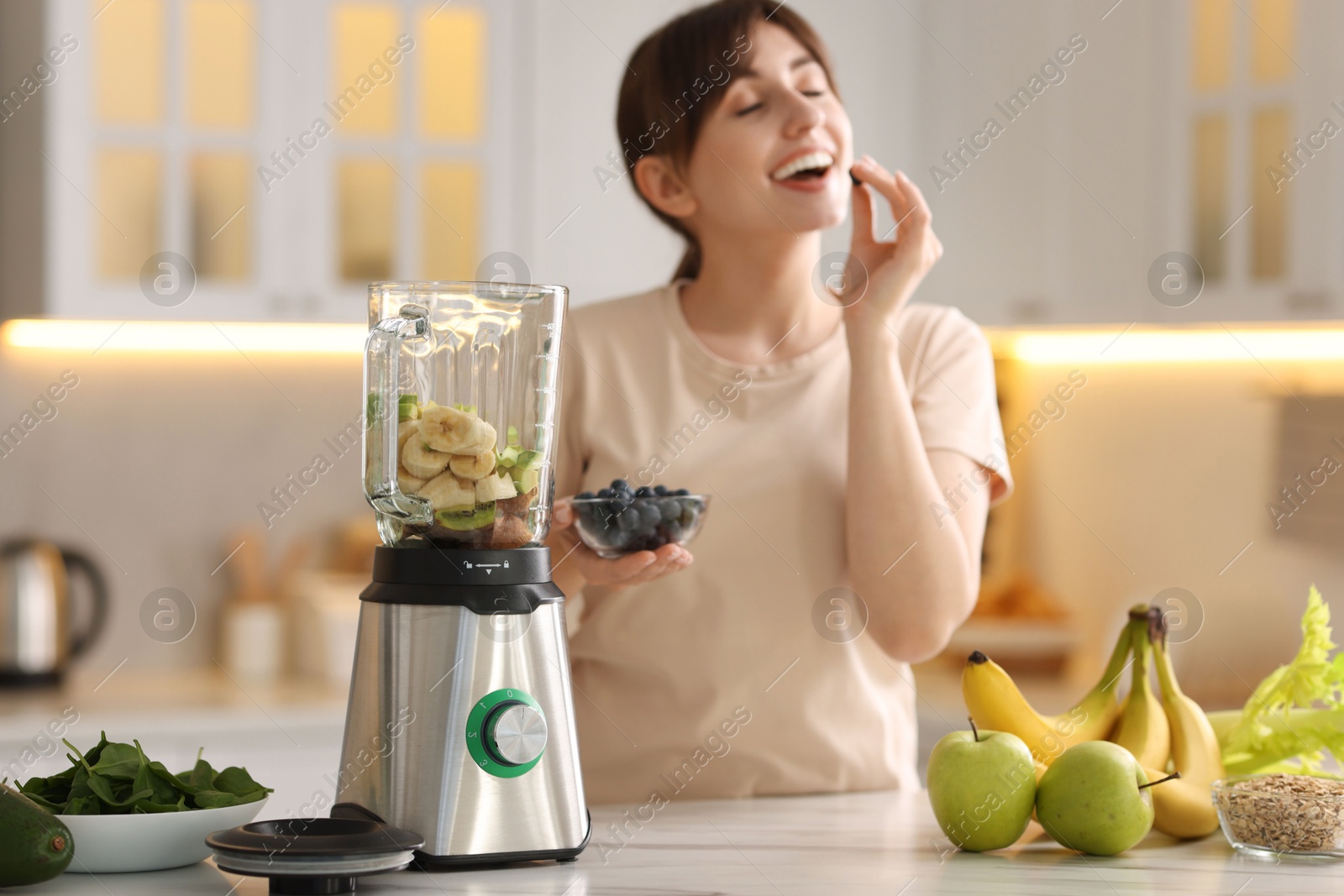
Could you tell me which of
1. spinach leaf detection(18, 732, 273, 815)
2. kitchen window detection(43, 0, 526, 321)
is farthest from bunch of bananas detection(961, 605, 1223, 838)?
kitchen window detection(43, 0, 526, 321)

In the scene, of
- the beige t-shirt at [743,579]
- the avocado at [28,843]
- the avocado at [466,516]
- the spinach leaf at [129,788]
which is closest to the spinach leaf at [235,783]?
the spinach leaf at [129,788]

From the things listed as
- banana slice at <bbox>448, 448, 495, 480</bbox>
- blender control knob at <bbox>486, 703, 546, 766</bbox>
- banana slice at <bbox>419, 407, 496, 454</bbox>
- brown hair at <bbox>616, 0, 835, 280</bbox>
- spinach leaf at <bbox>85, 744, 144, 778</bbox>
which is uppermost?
brown hair at <bbox>616, 0, 835, 280</bbox>

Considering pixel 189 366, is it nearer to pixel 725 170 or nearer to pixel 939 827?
pixel 725 170

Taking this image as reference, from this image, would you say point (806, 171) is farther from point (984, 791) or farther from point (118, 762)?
point (118, 762)

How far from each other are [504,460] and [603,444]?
463 millimetres

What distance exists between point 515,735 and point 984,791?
0.34 m

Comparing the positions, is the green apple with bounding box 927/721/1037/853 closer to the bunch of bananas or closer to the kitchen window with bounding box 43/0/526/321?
the bunch of bananas

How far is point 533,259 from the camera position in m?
2.75

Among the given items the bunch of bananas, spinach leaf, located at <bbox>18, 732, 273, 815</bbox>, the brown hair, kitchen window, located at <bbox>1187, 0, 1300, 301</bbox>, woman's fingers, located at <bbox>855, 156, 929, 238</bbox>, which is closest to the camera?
spinach leaf, located at <bbox>18, 732, 273, 815</bbox>

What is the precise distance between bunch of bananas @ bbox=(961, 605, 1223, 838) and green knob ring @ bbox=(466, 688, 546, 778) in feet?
1.28

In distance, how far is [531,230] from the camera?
2.76 metres

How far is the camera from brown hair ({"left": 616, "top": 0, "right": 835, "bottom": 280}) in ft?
4.53

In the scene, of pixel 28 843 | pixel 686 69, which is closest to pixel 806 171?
pixel 686 69

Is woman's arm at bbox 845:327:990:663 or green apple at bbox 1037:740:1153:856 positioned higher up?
woman's arm at bbox 845:327:990:663
